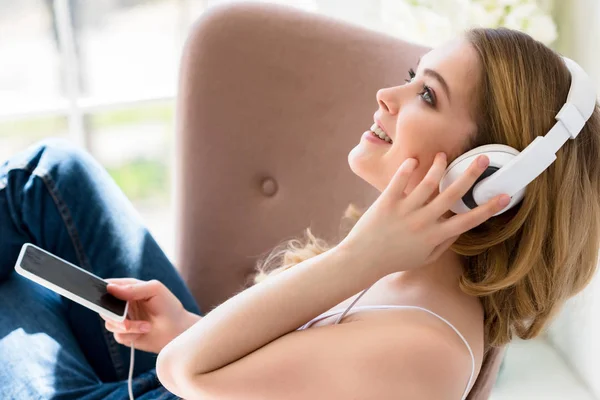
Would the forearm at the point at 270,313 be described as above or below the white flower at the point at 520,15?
below

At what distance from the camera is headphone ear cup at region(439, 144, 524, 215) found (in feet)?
2.94

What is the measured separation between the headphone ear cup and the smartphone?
1.86 ft

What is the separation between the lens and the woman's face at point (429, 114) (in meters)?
0.97

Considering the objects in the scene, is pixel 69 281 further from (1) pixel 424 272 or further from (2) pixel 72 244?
(1) pixel 424 272

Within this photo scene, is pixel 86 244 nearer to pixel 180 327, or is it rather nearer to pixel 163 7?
pixel 180 327

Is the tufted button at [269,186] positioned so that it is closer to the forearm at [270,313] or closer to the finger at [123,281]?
the finger at [123,281]

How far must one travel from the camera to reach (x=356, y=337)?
0.90 meters

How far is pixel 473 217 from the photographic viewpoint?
903 mm

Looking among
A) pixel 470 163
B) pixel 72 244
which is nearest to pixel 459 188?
pixel 470 163

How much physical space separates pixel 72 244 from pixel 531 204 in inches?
32.5

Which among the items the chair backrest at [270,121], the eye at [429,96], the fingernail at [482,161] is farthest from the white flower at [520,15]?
the fingernail at [482,161]

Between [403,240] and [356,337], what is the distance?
5.3 inches

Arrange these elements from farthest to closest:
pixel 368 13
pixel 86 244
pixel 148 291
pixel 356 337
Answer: pixel 368 13
pixel 86 244
pixel 148 291
pixel 356 337

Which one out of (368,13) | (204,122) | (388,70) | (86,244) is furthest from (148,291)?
(368,13)
